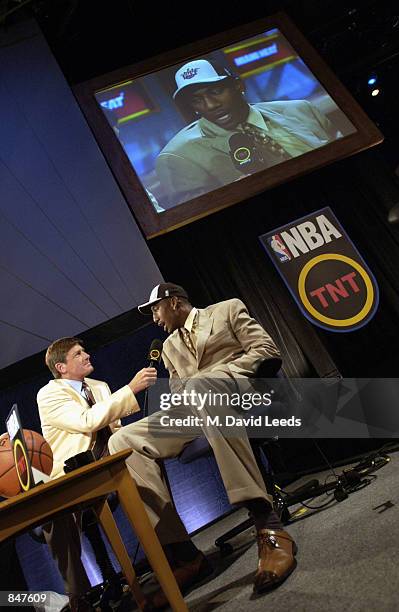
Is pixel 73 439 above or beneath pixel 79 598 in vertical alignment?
above

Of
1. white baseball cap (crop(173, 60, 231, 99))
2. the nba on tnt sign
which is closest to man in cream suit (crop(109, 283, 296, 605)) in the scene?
the nba on tnt sign

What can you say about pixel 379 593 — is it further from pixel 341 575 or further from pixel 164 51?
pixel 164 51

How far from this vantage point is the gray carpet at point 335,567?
1.09 m

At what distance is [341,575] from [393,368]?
320 cm

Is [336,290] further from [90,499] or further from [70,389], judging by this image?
[90,499]

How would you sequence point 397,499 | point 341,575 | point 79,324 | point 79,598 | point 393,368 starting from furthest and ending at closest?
point 393,368 < point 79,324 < point 79,598 < point 397,499 < point 341,575

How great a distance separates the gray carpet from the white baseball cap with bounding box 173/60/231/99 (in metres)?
3.76

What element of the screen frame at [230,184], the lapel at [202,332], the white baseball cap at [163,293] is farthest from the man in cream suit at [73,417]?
the screen frame at [230,184]

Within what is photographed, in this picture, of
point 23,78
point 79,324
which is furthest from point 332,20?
point 79,324

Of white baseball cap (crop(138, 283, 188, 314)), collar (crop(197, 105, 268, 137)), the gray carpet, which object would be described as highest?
collar (crop(197, 105, 268, 137))

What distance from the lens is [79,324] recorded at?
12.6ft

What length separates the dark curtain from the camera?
420cm

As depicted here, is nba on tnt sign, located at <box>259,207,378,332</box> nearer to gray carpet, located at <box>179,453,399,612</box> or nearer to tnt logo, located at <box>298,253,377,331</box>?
tnt logo, located at <box>298,253,377,331</box>

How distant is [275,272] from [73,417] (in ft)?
9.08
